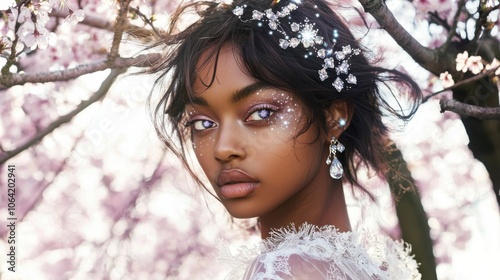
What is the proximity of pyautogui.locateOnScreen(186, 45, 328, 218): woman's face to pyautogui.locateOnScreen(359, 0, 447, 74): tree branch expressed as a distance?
0.74 metres

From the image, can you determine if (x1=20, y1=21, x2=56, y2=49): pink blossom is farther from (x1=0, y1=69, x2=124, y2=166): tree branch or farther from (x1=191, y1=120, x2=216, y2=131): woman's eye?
(x1=191, y1=120, x2=216, y2=131): woman's eye

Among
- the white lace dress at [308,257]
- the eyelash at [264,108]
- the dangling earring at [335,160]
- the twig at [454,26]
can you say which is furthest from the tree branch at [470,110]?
the eyelash at [264,108]

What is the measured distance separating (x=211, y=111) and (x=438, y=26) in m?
2.60

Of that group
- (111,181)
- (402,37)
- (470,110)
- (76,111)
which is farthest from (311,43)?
(111,181)

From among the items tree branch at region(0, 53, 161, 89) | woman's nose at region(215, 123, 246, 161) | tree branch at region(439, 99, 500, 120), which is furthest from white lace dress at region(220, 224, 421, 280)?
tree branch at region(0, 53, 161, 89)

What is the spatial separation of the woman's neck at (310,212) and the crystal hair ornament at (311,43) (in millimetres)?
341

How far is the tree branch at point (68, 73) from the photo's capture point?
11.5 ft

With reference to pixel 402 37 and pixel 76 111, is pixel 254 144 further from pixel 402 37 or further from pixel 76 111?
pixel 76 111

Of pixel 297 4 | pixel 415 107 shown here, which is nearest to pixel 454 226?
pixel 415 107

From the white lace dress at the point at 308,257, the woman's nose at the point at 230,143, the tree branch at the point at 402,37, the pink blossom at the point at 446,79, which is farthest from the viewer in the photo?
the pink blossom at the point at 446,79

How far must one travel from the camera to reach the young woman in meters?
2.30

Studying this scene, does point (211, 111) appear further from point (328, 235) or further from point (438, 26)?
point (438, 26)

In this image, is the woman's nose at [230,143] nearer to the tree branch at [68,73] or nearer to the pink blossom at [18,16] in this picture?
the tree branch at [68,73]

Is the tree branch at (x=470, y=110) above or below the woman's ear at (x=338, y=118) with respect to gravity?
above
